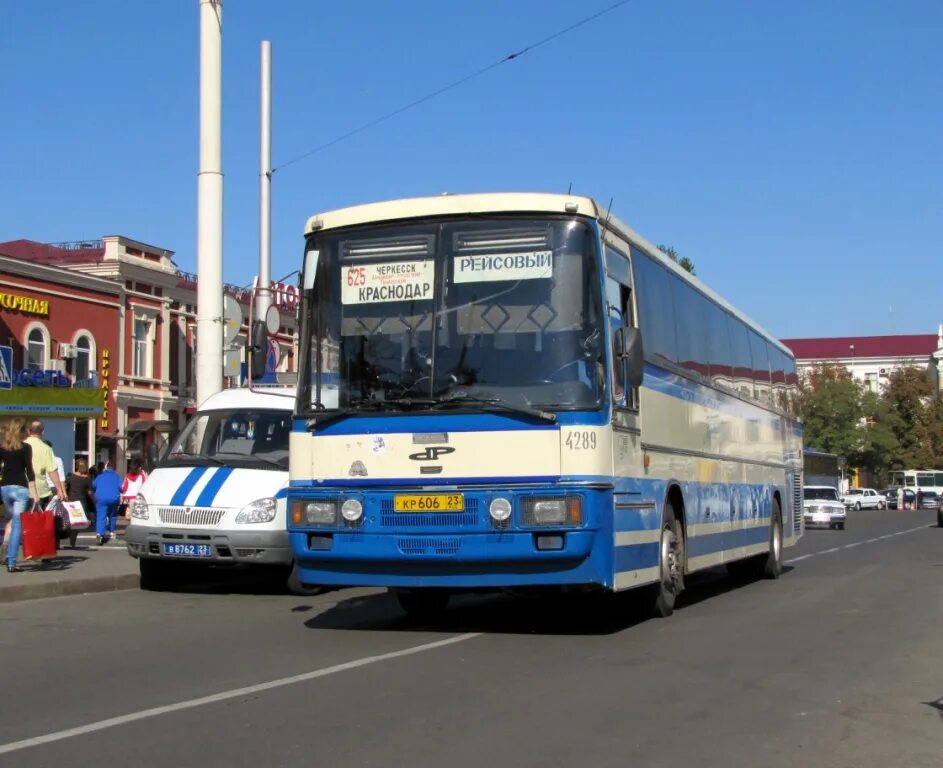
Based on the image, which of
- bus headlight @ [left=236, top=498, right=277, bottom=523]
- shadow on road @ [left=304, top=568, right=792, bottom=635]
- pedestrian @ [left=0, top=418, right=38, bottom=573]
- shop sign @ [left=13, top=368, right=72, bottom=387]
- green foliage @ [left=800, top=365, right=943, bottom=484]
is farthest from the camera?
green foliage @ [left=800, top=365, right=943, bottom=484]

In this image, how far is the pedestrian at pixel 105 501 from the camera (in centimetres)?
2347

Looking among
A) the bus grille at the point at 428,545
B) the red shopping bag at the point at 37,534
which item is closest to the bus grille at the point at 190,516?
the red shopping bag at the point at 37,534

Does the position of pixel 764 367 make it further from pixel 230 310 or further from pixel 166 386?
pixel 166 386

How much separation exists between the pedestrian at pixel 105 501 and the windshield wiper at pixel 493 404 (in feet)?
48.7

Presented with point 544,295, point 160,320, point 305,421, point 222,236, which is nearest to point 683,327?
point 544,295

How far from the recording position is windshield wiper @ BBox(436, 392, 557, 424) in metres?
10.0

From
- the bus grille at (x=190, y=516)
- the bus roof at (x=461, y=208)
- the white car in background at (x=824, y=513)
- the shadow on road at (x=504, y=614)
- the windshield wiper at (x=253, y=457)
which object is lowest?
the white car in background at (x=824, y=513)

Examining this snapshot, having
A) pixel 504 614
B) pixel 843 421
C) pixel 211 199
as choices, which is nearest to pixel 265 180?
pixel 211 199

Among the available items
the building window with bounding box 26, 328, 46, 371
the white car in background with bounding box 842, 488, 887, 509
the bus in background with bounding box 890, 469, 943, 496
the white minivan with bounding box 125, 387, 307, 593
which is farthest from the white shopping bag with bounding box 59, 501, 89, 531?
the bus in background with bounding box 890, 469, 943, 496

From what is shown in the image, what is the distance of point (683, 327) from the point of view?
13867 mm

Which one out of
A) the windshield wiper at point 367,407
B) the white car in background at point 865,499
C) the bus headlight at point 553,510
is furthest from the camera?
the white car in background at point 865,499

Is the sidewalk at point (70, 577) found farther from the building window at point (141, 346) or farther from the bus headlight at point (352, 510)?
the building window at point (141, 346)

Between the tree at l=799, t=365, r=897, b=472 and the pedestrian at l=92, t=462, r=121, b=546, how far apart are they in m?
79.8

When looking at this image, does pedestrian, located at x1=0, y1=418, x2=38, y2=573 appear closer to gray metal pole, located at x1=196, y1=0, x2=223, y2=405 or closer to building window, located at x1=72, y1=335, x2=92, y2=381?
gray metal pole, located at x1=196, y1=0, x2=223, y2=405
